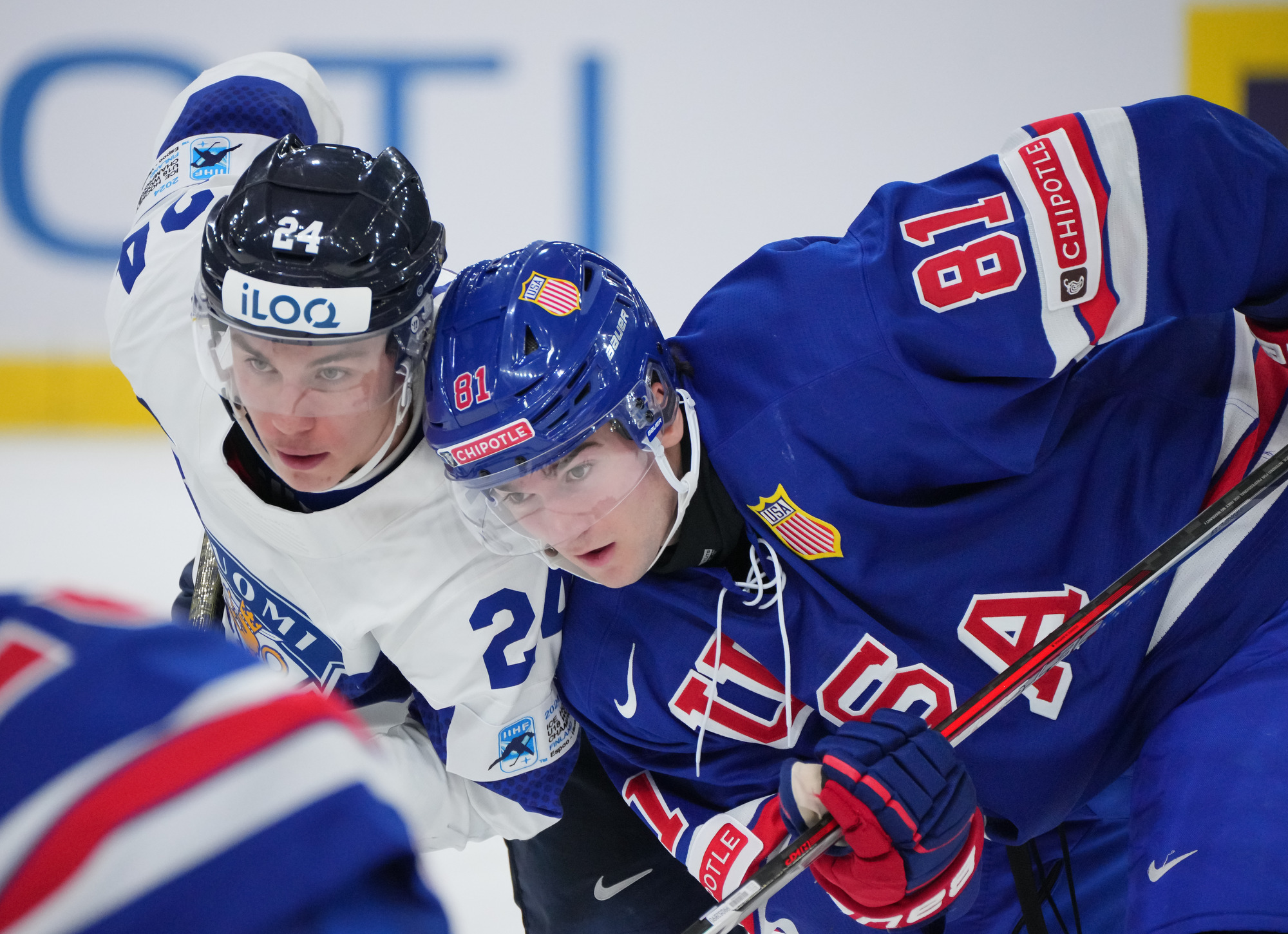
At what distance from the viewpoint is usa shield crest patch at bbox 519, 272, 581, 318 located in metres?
1.53

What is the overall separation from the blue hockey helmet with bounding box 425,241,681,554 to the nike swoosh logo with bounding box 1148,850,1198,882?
0.70 metres

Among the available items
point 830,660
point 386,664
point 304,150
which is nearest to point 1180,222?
point 830,660

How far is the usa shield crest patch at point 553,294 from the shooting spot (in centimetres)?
153

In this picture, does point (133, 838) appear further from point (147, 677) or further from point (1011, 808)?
point (1011, 808)

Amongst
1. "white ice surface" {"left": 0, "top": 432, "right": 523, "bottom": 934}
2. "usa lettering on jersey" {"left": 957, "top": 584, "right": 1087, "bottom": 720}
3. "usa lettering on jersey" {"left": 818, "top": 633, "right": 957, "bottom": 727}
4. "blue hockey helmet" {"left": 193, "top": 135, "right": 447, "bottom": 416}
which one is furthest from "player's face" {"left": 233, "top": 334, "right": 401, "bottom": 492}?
"white ice surface" {"left": 0, "top": 432, "right": 523, "bottom": 934}

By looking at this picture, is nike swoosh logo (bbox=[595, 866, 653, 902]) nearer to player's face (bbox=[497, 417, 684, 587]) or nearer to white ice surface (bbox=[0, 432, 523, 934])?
white ice surface (bbox=[0, 432, 523, 934])

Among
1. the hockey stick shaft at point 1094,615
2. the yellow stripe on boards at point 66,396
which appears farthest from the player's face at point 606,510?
the yellow stripe on boards at point 66,396

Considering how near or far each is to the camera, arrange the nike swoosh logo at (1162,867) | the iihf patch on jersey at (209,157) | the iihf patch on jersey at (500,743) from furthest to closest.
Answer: the iihf patch on jersey at (209,157)
the iihf patch on jersey at (500,743)
the nike swoosh logo at (1162,867)

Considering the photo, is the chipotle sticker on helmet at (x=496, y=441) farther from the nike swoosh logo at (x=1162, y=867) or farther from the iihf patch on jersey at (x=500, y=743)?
the nike swoosh logo at (x=1162, y=867)

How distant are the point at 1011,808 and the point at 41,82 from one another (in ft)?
13.6

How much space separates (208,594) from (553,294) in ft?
3.04

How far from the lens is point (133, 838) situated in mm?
370

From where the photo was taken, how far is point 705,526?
5.29 feet

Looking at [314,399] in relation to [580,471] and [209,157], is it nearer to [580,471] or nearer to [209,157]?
[580,471]
